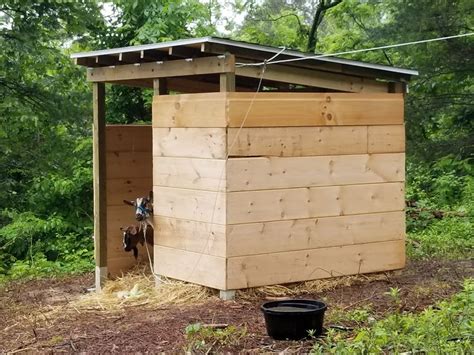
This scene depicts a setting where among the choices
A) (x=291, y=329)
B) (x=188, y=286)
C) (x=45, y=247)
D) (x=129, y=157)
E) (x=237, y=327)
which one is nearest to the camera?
(x=291, y=329)

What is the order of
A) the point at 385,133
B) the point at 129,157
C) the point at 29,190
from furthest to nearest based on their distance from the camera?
the point at 29,190 < the point at 129,157 < the point at 385,133

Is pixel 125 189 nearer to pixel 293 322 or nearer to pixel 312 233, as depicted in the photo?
pixel 312 233

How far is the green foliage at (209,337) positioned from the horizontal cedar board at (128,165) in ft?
11.0

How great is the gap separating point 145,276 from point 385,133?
2.90 m

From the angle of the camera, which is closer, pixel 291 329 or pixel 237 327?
pixel 291 329

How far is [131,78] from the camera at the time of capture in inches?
287

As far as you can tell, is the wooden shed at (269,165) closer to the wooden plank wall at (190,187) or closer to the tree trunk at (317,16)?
the wooden plank wall at (190,187)

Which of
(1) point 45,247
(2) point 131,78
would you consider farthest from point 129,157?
(1) point 45,247

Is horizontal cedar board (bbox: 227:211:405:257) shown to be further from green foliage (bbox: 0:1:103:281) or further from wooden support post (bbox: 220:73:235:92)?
green foliage (bbox: 0:1:103:281)

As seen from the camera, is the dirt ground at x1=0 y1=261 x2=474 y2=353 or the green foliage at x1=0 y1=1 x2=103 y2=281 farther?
the green foliage at x1=0 y1=1 x2=103 y2=281

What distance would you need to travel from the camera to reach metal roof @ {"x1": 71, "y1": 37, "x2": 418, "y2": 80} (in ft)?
20.0

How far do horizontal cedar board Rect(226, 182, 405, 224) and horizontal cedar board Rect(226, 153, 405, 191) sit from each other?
61mm

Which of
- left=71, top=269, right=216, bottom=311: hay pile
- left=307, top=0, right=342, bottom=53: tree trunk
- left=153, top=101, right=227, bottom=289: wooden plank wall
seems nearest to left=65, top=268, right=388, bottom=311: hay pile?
left=71, top=269, right=216, bottom=311: hay pile

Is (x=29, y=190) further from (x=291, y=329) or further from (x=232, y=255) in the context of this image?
(x=291, y=329)
